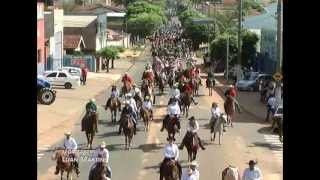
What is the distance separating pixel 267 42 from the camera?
4194 centimetres

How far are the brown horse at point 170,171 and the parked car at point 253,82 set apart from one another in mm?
20540

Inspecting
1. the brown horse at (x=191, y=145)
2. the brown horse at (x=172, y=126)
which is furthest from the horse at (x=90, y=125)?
the brown horse at (x=191, y=145)

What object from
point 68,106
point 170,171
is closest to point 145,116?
point 68,106

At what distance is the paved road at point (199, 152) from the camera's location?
18953mm

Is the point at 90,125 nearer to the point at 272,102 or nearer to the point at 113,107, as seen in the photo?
the point at 113,107

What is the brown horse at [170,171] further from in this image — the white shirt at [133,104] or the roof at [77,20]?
the roof at [77,20]

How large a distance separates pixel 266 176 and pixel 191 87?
473 inches

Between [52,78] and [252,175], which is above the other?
[52,78]

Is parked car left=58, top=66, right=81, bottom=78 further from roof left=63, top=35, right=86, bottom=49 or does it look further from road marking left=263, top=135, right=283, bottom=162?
road marking left=263, top=135, right=283, bottom=162

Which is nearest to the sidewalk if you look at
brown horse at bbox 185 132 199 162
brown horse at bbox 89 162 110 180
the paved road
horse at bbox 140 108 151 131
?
the paved road

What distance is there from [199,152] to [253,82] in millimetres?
17030

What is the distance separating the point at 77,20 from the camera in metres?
40.2

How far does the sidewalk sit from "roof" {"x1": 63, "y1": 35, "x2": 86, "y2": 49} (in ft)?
6.96

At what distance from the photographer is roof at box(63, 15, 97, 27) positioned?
120ft
